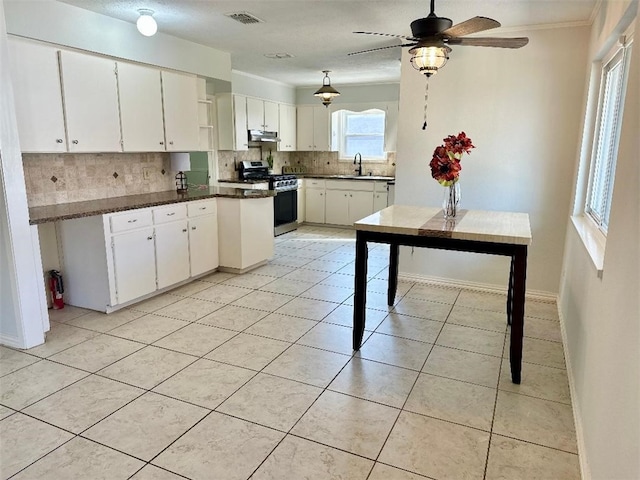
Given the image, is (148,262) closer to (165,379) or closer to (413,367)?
(165,379)

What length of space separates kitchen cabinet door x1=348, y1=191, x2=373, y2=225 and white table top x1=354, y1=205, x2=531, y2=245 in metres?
3.80

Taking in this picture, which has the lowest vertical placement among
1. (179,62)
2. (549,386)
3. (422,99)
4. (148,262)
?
(549,386)

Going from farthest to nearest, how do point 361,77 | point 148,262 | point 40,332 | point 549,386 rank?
point 361,77
point 148,262
point 40,332
point 549,386

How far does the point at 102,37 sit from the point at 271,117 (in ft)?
11.7

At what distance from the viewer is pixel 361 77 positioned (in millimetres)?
6730

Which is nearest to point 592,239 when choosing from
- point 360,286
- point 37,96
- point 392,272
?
point 360,286

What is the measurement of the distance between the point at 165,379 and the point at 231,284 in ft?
6.11

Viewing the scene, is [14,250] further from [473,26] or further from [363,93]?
[363,93]

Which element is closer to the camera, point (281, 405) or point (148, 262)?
point (281, 405)

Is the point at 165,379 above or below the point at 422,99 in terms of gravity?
below

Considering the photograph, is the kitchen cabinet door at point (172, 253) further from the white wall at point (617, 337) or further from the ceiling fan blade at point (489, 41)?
the white wall at point (617, 337)

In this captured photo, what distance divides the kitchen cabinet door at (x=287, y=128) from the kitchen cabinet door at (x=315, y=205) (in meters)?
0.87

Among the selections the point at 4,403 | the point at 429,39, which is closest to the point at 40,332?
the point at 4,403

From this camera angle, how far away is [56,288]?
3654mm
